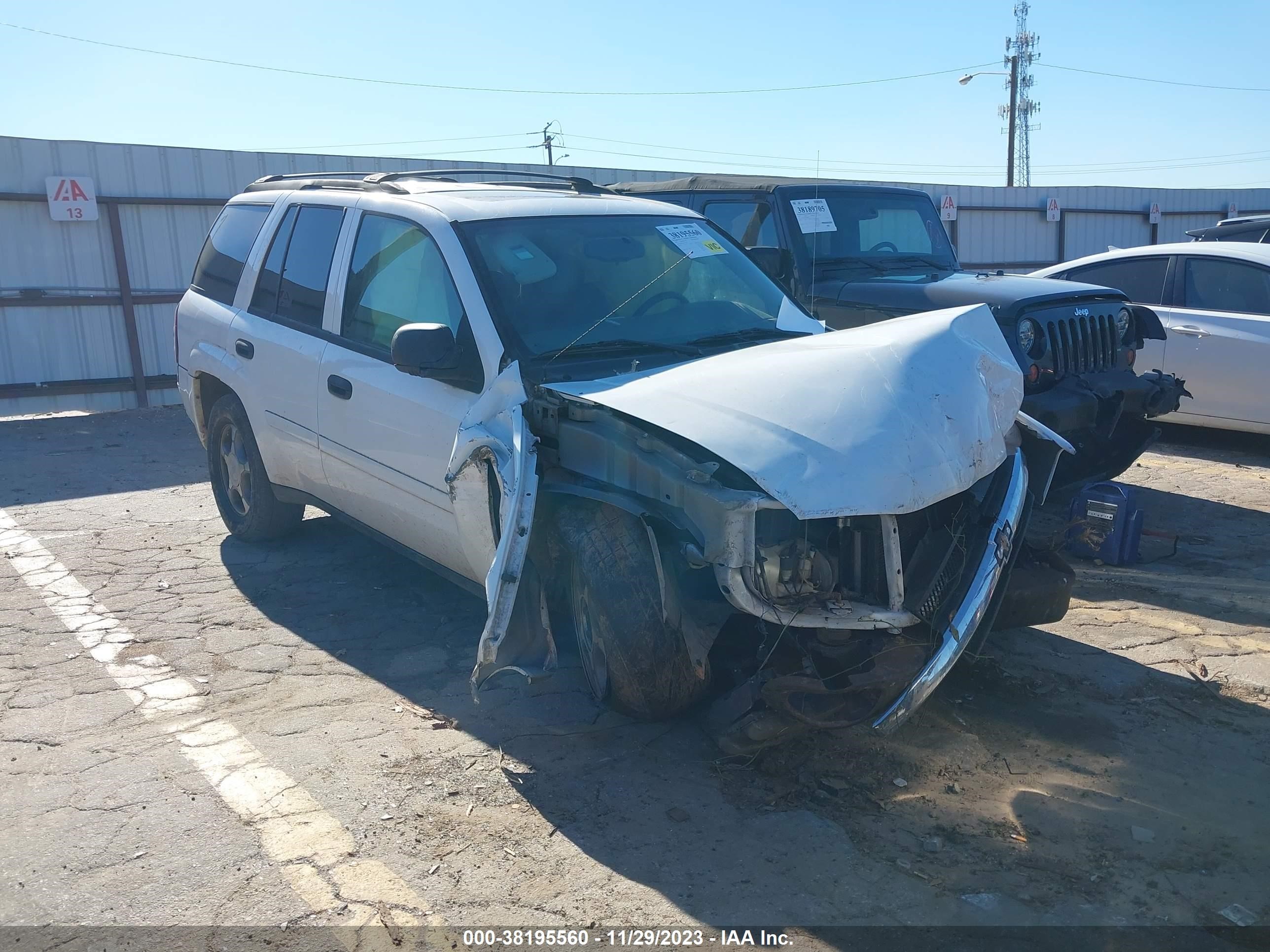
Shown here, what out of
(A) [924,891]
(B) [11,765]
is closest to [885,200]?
(A) [924,891]

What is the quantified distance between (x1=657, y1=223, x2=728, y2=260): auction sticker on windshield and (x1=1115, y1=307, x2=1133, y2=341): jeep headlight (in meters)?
3.11

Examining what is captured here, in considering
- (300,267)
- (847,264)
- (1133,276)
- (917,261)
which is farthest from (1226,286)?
(300,267)

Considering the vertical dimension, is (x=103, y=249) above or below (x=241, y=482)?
above

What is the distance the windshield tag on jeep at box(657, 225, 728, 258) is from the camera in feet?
16.6

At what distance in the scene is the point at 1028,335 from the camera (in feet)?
21.2

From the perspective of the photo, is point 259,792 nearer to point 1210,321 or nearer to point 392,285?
point 392,285

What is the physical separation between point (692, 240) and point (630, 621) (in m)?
2.19

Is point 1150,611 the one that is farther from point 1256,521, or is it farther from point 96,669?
point 96,669

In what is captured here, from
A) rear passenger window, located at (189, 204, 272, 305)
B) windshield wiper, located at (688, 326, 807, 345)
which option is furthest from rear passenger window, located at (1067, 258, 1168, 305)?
rear passenger window, located at (189, 204, 272, 305)

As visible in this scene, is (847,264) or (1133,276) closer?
(847,264)

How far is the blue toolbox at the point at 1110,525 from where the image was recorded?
602 cm

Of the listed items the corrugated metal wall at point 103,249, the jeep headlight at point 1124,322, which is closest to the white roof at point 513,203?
the jeep headlight at point 1124,322

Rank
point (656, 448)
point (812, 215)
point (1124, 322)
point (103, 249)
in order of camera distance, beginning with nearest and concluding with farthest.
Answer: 1. point (656, 448)
2. point (1124, 322)
3. point (812, 215)
4. point (103, 249)

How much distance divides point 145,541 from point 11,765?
313 centimetres
